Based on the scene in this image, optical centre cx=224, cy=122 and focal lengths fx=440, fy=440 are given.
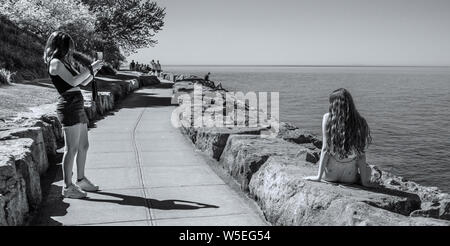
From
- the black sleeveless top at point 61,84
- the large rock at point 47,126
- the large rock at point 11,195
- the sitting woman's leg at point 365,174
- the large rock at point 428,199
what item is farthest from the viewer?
the large rock at point 47,126

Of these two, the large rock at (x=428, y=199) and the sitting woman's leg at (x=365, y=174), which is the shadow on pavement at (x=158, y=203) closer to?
the sitting woman's leg at (x=365, y=174)

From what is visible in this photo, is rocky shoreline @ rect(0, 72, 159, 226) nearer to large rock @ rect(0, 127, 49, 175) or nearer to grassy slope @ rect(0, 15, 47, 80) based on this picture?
large rock @ rect(0, 127, 49, 175)

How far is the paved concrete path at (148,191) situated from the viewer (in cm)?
461

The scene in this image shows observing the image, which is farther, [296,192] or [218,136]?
[218,136]

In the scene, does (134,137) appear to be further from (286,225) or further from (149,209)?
(286,225)

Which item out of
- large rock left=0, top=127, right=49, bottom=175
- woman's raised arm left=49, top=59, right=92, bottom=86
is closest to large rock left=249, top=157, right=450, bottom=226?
woman's raised arm left=49, top=59, right=92, bottom=86

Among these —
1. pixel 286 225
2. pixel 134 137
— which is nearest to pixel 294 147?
pixel 286 225

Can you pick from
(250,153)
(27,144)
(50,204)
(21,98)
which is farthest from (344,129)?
(21,98)

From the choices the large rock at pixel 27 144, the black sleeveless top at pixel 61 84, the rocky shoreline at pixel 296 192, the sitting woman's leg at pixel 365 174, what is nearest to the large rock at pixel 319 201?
the rocky shoreline at pixel 296 192

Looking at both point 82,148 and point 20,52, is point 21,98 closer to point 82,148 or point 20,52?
point 82,148

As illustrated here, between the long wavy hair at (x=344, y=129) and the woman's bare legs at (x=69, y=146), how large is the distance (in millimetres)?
2812

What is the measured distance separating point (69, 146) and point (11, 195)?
1.05 m

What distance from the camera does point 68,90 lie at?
4.94 m

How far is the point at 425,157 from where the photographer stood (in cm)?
2020
